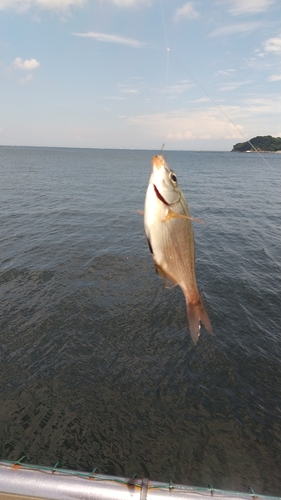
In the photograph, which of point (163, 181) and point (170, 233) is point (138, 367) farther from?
point (163, 181)

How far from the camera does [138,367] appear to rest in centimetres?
1086

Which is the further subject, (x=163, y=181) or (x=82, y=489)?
(x=82, y=489)

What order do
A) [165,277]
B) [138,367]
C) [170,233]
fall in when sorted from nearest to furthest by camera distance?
[170,233] → [165,277] → [138,367]

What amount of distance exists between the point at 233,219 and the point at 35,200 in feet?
84.1

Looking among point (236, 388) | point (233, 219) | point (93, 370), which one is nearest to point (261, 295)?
point (236, 388)

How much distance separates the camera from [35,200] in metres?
38.4

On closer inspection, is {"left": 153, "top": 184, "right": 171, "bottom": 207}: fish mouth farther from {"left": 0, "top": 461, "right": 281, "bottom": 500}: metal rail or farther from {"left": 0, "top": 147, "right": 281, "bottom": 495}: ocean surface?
{"left": 0, "top": 147, "right": 281, "bottom": 495}: ocean surface

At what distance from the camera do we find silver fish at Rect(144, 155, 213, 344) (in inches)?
113

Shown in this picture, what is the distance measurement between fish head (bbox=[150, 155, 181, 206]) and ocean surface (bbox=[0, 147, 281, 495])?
26.5ft

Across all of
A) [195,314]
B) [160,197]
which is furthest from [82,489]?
[160,197]

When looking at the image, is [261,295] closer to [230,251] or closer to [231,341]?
[231,341]

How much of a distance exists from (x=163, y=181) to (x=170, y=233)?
551 millimetres

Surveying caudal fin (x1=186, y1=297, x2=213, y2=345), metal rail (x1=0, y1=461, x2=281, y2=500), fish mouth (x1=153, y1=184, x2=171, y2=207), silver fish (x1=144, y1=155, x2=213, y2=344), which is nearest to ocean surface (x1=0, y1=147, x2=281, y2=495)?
metal rail (x1=0, y1=461, x2=281, y2=500)

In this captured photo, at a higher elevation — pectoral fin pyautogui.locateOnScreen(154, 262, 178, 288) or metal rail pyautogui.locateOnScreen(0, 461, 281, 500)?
pectoral fin pyautogui.locateOnScreen(154, 262, 178, 288)
